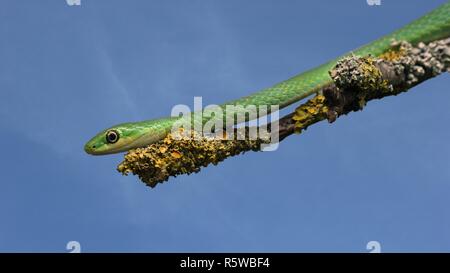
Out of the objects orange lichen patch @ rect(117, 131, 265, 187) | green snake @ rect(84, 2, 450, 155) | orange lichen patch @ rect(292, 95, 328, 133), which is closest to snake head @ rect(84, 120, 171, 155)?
green snake @ rect(84, 2, 450, 155)

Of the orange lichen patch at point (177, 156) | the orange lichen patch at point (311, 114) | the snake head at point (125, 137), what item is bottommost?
the orange lichen patch at point (177, 156)

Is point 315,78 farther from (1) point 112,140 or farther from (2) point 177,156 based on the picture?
(1) point 112,140

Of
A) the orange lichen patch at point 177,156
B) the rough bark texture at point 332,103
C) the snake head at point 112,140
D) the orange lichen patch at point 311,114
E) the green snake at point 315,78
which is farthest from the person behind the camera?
the snake head at point 112,140

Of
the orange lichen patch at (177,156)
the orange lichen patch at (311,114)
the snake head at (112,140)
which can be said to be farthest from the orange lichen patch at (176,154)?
the orange lichen patch at (311,114)

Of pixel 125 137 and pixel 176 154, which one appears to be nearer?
pixel 176 154

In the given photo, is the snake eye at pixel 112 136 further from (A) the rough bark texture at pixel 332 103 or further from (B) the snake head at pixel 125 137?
(A) the rough bark texture at pixel 332 103

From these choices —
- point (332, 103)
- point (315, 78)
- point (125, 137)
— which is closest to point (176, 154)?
point (125, 137)

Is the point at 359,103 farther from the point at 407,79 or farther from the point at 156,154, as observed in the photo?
the point at 156,154

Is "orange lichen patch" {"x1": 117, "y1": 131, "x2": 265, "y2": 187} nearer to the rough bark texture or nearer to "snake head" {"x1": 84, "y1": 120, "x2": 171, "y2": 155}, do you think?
the rough bark texture

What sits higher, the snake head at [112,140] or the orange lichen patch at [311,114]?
the snake head at [112,140]

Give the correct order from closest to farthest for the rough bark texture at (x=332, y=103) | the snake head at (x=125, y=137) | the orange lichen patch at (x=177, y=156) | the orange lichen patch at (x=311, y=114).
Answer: the rough bark texture at (x=332, y=103)
the orange lichen patch at (x=311, y=114)
the orange lichen patch at (x=177, y=156)
the snake head at (x=125, y=137)

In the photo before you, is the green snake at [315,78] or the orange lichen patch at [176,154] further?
the green snake at [315,78]
